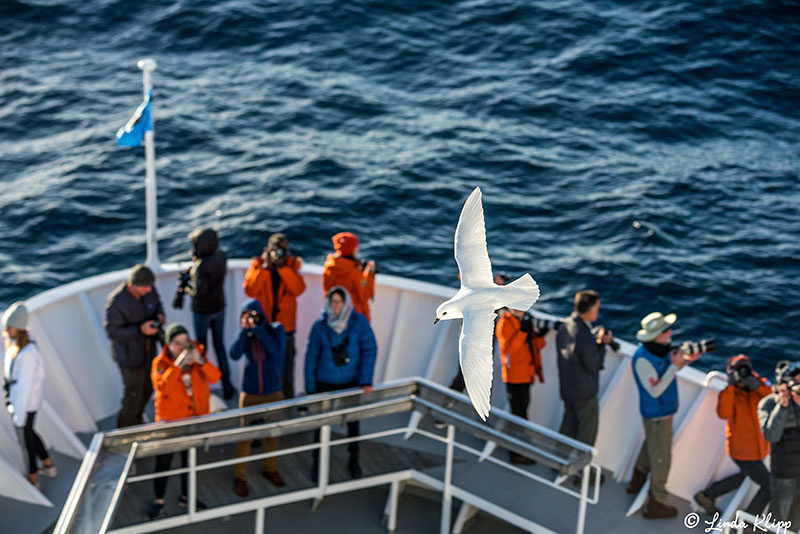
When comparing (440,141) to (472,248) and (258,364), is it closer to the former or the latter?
(258,364)

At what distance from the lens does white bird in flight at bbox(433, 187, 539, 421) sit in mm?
Result: 6469

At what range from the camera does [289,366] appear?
36.2 ft

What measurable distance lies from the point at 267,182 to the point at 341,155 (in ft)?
5.77

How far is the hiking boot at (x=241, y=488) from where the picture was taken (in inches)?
376

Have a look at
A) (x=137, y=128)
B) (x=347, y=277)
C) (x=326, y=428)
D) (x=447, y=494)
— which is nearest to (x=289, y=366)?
(x=347, y=277)

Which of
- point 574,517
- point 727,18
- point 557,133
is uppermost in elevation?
point 727,18

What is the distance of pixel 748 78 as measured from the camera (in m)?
23.8

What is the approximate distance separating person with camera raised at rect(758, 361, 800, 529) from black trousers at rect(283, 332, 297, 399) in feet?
15.6

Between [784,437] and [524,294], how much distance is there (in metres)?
3.61

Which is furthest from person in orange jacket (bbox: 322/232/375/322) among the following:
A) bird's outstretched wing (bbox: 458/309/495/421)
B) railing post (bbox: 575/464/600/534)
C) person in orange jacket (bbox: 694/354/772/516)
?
bird's outstretched wing (bbox: 458/309/495/421)

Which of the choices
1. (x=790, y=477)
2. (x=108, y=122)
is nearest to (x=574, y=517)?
(x=790, y=477)

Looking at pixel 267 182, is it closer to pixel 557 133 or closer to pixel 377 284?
pixel 557 133

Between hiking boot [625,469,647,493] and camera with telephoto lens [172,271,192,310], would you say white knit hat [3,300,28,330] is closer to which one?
camera with telephoto lens [172,271,192,310]

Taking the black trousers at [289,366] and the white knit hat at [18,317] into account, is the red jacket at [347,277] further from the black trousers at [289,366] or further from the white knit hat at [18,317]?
the white knit hat at [18,317]
